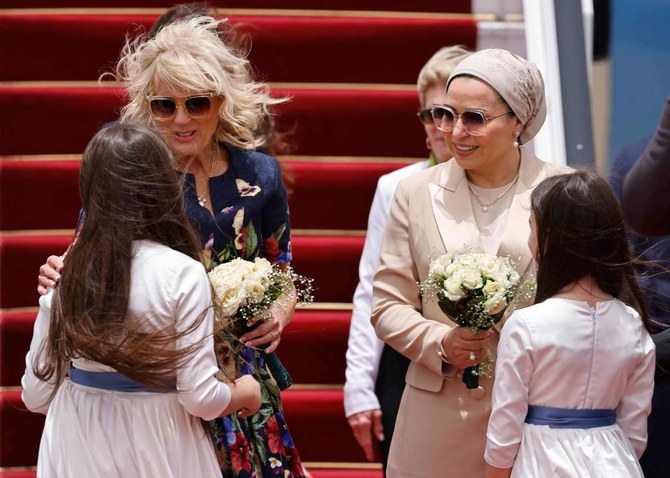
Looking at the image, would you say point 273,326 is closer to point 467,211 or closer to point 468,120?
point 467,211

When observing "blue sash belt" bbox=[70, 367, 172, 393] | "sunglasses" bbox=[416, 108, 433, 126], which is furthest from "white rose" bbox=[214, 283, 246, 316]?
"sunglasses" bbox=[416, 108, 433, 126]

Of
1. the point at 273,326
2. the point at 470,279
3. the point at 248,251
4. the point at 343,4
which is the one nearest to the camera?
the point at 470,279

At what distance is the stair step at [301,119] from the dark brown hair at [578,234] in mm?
2808

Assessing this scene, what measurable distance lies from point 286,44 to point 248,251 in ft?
8.98

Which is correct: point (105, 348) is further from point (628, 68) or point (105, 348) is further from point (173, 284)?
point (628, 68)

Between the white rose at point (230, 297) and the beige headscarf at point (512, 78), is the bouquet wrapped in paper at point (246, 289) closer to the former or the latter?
the white rose at point (230, 297)

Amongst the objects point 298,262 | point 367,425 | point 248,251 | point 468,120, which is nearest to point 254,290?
point 248,251

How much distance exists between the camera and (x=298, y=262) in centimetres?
568

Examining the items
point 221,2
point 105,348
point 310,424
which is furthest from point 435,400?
point 221,2

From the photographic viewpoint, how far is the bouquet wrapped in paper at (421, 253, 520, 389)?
3.32 m

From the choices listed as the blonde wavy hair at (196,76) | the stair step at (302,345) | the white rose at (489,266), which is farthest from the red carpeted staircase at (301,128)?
the white rose at (489,266)

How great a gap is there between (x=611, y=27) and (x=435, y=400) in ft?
11.2

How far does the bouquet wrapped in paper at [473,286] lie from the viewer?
3320mm

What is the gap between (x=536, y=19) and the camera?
5770 millimetres
